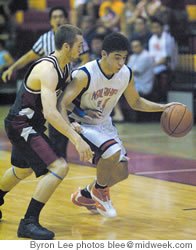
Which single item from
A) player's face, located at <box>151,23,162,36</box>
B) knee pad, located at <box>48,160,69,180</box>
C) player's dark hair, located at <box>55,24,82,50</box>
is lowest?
player's face, located at <box>151,23,162,36</box>

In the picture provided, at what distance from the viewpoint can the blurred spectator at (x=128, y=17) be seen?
13.8 m

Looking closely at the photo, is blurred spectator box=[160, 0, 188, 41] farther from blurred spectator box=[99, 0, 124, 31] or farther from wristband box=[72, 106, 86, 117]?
wristband box=[72, 106, 86, 117]

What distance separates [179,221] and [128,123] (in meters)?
7.48

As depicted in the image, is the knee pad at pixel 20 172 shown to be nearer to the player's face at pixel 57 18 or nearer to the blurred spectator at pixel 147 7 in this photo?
the player's face at pixel 57 18

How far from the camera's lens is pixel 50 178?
477cm

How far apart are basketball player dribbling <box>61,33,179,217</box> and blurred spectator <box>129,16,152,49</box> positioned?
290 inches

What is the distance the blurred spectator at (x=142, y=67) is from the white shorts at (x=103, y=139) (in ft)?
22.9

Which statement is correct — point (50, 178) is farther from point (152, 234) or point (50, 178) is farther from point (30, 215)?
point (152, 234)

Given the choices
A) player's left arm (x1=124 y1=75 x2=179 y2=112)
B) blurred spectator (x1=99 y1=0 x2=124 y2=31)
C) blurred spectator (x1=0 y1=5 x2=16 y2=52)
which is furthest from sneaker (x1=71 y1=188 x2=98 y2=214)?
blurred spectator (x1=0 y1=5 x2=16 y2=52)

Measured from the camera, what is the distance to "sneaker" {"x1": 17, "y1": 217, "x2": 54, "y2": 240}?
4.70 m

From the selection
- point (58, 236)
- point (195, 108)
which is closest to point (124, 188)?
point (58, 236)

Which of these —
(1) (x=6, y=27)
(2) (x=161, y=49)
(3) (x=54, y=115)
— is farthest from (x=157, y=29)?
(3) (x=54, y=115)

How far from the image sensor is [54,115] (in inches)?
186

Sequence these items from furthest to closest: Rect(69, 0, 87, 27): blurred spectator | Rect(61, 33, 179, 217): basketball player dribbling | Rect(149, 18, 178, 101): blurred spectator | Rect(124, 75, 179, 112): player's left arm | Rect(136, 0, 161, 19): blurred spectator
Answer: Rect(69, 0, 87, 27): blurred spectator → Rect(136, 0, 161, 19): blurred spectator → Rect(149, 18, 178, 101): blurred spectator → Rect(124, 75, 179, 112): player's left arm → Rect(61, 33, 179, 217): basketball player dribbling
